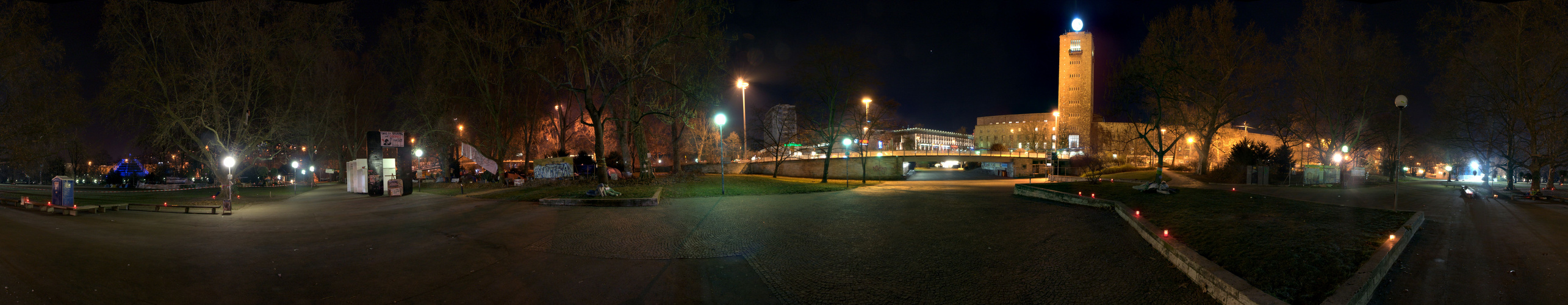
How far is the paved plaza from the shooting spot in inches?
195

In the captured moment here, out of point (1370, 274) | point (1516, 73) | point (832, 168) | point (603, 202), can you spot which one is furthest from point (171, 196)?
point (1516, 73)

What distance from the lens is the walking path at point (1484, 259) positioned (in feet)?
16.1

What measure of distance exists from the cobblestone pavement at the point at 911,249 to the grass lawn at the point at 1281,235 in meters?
0.55

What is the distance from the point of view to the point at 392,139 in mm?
21422

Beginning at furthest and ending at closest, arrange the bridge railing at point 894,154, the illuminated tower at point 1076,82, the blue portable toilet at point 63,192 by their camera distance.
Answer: the illuminated tower at point 1076,82
the bridge railing at point 894,154
the blue portable toilet at point 63,192

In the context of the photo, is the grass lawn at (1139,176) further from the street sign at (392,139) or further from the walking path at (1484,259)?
the street sign at (392,139)

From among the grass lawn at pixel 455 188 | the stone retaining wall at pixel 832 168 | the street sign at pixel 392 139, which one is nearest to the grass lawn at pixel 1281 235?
the grass lawn at pixel 455 188

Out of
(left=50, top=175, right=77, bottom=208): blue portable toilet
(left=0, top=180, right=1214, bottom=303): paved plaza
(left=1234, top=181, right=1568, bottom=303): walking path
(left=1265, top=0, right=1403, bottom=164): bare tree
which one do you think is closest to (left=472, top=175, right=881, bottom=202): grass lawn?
(left=0, top=180, right=1214, bottom=303): paved plaza

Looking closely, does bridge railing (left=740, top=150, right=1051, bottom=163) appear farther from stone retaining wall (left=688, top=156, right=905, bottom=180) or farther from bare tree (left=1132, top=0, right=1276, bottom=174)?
bare tree (left=1132, top=0, right=1276, bottom=174)

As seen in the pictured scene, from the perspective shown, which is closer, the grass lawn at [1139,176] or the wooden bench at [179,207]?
the wooden bench at [179,207]

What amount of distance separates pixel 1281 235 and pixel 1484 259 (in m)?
2.16

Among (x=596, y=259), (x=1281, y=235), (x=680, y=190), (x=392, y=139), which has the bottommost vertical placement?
(x=596, y=259)

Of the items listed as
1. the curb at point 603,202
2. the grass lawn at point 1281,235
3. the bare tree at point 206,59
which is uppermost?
the bare tree at point 206,59

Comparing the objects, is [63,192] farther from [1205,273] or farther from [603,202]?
[1205,273]
